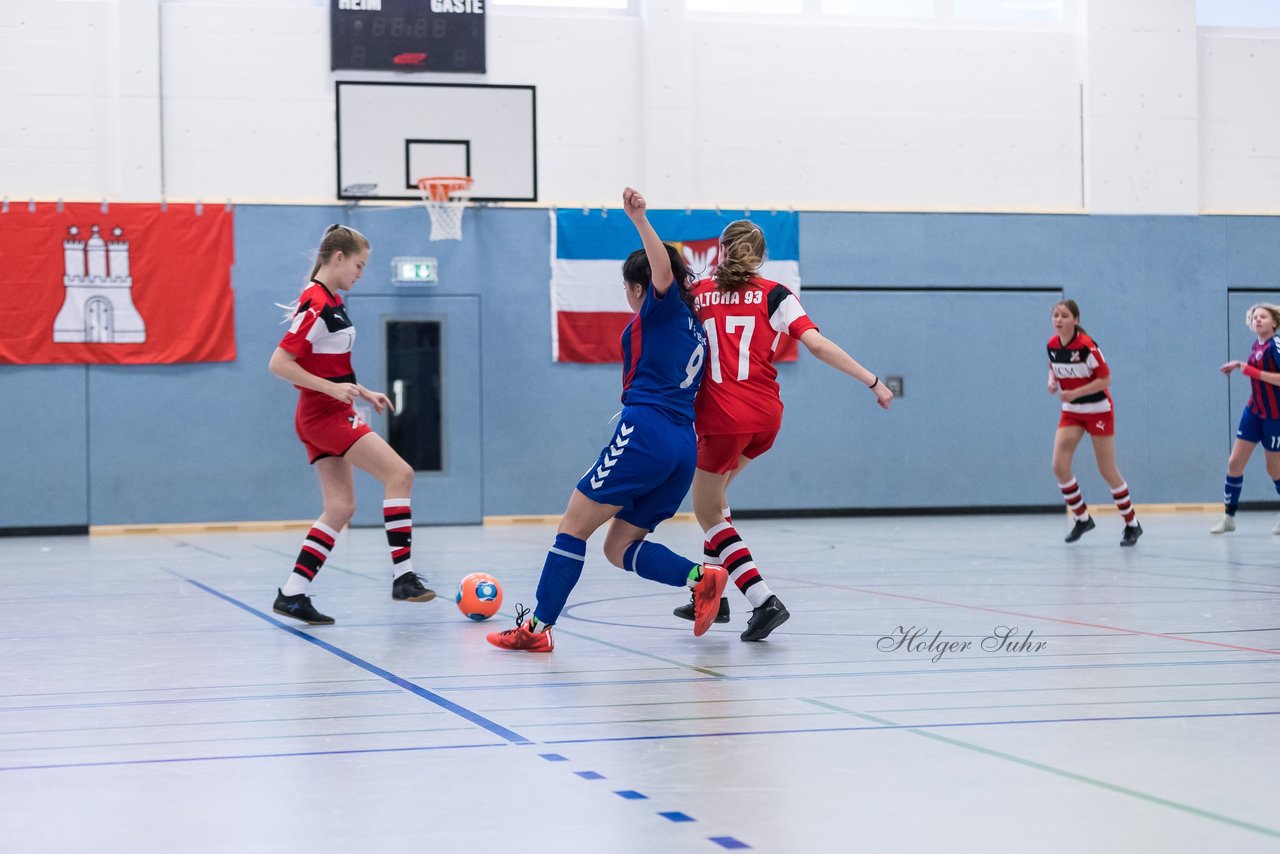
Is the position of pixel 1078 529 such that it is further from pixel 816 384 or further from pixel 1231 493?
pixel 816 384

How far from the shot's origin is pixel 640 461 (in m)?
5.29

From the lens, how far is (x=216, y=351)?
15539mm

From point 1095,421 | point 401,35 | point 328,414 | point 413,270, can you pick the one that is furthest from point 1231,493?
point 401,35

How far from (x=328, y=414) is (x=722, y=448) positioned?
2.01 m

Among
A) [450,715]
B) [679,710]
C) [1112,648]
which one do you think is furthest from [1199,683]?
[450,715]

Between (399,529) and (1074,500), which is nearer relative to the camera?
(399,529)

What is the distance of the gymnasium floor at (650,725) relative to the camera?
9.77 ft

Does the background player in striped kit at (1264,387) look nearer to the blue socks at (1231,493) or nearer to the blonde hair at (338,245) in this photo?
the blue socks at (1231,493)

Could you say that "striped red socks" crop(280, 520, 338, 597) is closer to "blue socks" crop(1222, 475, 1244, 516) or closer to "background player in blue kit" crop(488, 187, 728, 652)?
"background player in blue kit" crop(488, 187, 728, 652)

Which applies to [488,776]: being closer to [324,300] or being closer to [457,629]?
[457,629]

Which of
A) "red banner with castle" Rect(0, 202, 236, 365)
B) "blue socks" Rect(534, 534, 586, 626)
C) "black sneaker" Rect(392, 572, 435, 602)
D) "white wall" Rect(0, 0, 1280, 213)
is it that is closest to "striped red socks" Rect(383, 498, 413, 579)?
"black sneaker" Rect(392, 572, 435, 602)

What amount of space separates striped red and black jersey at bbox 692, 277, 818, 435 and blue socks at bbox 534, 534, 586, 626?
3.04ft

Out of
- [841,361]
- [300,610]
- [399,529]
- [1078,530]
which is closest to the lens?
[841,361]

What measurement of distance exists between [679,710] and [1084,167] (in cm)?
1492
